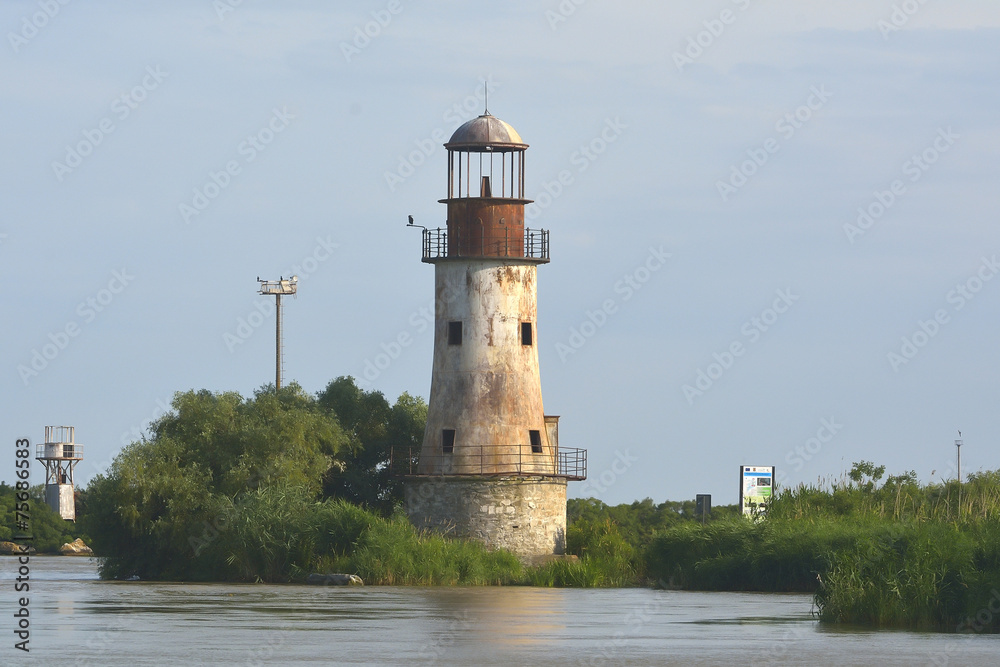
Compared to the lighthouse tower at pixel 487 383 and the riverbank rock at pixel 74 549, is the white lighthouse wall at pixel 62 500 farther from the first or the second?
the lighthouse tower at pixel 487 383

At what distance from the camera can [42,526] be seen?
10131 centimetres

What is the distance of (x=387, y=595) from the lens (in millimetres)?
41125

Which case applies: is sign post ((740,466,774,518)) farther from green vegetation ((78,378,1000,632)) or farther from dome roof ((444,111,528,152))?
dome roof ((444,111,528,152))

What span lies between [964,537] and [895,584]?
6.69 feet

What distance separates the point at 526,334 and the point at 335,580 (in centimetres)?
1145

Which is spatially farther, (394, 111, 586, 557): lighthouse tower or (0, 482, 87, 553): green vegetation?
(0, 482, 87, 553): green vegetation

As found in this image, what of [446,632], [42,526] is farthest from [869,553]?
[42,526]

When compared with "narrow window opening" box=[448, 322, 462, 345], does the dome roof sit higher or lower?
higher

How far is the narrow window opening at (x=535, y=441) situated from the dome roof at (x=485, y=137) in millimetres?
8945

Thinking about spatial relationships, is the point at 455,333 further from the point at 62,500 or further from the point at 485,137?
the point at 62,500

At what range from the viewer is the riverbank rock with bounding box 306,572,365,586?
46.5 meters

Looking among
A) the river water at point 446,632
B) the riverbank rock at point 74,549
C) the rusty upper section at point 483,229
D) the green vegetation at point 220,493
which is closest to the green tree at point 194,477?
the green vegetation at point 220,493

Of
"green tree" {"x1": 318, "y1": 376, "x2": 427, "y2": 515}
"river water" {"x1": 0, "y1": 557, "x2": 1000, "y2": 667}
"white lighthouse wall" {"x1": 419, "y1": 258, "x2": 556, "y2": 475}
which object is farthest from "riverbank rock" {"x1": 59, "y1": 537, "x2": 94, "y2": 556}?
"river water" {"x1": 0, "y1": 557, "x2": 1000, "y2": 667}

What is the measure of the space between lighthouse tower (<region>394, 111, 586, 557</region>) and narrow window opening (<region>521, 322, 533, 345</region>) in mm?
31
